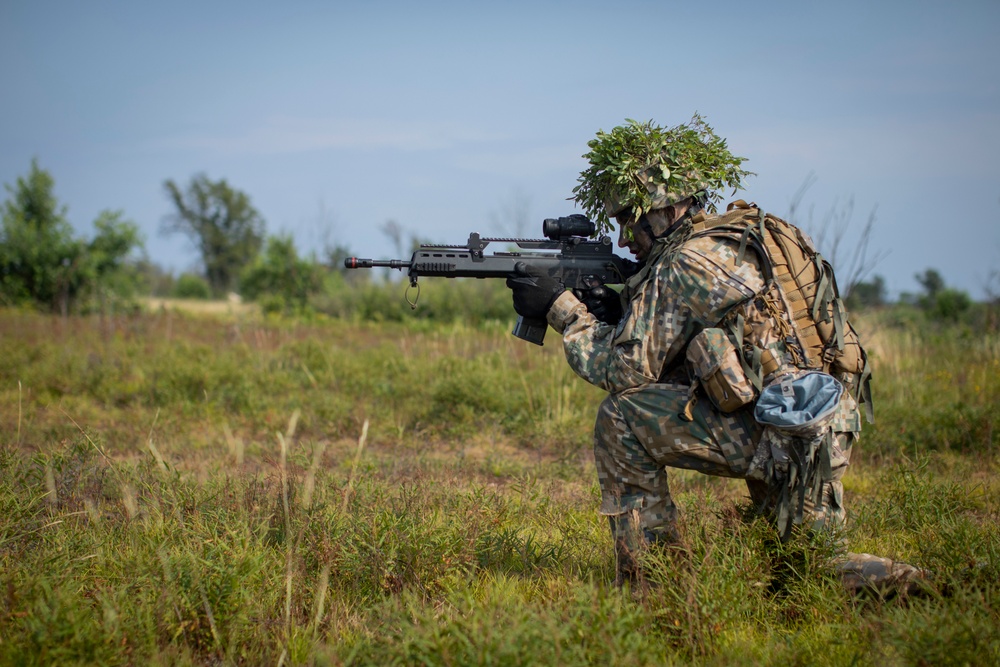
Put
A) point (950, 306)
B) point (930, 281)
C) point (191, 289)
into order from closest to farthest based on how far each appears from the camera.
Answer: point (950, 306) → point (930, 281) → point (191, 289)

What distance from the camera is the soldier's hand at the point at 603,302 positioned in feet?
12.6

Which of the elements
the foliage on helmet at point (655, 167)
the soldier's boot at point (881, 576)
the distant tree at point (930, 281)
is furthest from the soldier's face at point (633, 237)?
the distant tree at point (930, 281)

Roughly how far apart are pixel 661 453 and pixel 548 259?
46.2 inches

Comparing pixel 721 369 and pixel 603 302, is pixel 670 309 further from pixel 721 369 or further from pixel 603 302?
pixel 603 302

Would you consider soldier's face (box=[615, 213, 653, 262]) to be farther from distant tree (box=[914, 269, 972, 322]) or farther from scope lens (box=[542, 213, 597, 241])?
distant tree (box=[914, 269, 972, 322])

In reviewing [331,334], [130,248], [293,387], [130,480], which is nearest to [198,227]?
[130,248]

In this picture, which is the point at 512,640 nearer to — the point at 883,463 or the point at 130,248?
the point at 883,463

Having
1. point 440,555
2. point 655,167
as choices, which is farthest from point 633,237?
point 440,555

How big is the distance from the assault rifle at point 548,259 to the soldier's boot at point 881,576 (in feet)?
5.48

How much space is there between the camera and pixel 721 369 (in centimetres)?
307

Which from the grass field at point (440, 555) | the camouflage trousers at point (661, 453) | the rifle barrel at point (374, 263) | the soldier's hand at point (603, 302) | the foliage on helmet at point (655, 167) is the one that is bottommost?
the grass field at point (440, 555)

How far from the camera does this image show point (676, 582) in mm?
3053

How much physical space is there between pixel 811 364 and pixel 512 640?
1718 mm

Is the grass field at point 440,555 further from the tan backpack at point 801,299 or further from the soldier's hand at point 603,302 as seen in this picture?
the soldier's hand at point 603,302
